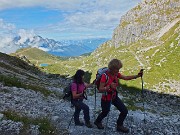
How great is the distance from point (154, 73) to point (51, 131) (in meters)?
Answer: 70.6

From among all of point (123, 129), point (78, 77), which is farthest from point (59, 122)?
point (123, 129)

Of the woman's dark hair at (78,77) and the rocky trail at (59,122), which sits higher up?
the woman's dark hair at (78,77)

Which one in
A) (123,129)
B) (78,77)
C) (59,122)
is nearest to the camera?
(78,77)

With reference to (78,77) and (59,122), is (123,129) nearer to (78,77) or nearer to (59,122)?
(78,77)

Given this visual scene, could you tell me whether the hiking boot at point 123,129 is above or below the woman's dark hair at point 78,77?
below

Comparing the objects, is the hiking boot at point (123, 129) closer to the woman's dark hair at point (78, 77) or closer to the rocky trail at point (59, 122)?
the rocky trail at point (59, 122)

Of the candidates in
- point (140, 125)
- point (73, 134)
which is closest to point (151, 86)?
point (140, 125)

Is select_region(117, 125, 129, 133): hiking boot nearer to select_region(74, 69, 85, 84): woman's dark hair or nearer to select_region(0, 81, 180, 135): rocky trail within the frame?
select_region(0, 81, 180, 135): rocky trail

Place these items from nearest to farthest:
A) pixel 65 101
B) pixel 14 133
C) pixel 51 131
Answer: pixel 14 133
pixel 51 131
pixel 65 101

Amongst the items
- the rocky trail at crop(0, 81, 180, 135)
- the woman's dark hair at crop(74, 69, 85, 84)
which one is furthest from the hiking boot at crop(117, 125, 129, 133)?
the woman's dark hair at crop(74, 69, 85, 84)

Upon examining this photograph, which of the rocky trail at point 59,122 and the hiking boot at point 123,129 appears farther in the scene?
the hiking boot at point 123,129

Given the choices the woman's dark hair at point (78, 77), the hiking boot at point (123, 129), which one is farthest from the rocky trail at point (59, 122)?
the woman's dark hair at point (78, 77)

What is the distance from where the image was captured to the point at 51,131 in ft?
56.4

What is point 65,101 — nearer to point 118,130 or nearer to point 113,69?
point 118,130
